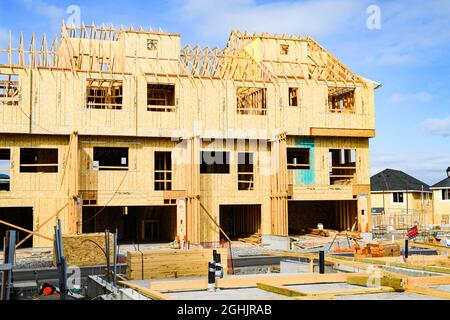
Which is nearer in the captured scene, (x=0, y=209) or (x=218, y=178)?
(x=218, y=178)

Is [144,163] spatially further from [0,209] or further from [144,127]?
[0,209]

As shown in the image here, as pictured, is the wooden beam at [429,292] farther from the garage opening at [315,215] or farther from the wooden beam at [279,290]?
the garage opening at [315,215]

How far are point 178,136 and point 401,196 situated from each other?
3779 cm

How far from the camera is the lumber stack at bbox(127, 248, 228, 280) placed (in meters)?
21.4

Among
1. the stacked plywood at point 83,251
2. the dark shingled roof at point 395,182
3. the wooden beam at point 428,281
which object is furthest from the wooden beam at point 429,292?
the dark shingled roof at point 395,182

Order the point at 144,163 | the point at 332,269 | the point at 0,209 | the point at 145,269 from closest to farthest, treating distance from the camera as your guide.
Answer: the point at 145,269 → the point at 332,269 → the point at 144,163 → the point at 0,209

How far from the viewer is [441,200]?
63469 mm

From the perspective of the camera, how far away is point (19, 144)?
36.1 metres

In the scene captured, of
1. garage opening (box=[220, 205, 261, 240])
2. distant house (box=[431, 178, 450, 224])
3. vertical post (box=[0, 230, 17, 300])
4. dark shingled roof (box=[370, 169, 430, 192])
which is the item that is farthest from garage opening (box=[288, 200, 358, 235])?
vertical post (box=[0, 230, 17, 300])

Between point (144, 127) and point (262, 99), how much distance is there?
9.86m

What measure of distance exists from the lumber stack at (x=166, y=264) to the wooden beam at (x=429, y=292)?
28.5 ft

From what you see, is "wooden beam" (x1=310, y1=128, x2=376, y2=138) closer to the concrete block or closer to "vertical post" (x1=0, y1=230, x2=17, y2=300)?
the concrete block

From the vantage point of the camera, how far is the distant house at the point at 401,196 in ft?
215

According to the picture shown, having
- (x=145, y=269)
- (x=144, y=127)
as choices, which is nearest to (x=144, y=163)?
(x=144, y=127)
